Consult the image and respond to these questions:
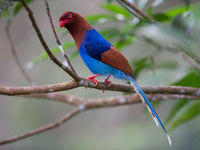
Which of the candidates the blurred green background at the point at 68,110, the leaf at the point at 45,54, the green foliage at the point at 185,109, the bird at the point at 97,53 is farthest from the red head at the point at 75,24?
the blurred green background at the point at 68,110

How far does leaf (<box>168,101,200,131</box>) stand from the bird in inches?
19.3

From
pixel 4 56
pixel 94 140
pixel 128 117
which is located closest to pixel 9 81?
pixel 4 56

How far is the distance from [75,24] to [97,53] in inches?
17.6

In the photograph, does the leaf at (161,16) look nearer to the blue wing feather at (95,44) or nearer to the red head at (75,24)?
the blue wing feather at (95,44)

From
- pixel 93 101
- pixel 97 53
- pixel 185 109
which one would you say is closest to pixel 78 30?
pixel 97 53

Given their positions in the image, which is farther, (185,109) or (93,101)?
(93,101)

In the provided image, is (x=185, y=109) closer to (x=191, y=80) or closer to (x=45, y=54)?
(x=191, y=80)

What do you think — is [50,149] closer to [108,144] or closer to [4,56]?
[108,144]

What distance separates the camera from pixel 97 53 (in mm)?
2635

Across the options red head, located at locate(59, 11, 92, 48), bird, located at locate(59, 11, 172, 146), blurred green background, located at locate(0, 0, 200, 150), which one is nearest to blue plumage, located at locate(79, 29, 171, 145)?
bird, located at locate(59, 11, 172, 146)

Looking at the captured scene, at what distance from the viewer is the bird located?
99.7 inches

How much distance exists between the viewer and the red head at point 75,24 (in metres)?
2.78

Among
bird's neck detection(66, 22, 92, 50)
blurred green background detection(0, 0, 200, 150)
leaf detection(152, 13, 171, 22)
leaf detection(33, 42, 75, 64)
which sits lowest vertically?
blurred green background detection(0, 0, 200, 150)

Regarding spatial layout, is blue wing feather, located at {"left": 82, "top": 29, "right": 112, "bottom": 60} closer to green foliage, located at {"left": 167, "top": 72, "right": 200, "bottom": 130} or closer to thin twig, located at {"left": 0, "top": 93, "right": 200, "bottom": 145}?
thin twig, located at {"left": 0, "top": 93, "right": 200, "bottom": 145}
